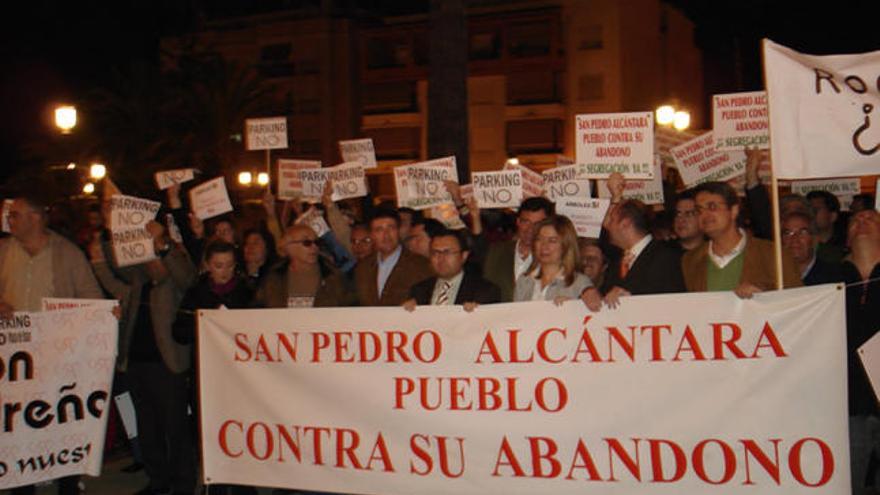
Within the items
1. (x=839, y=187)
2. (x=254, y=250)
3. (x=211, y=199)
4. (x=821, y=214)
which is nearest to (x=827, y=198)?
(x=821, y=214)

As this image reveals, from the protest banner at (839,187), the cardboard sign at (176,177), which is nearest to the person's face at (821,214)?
the protest banner at (839,187)

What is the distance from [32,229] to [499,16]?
37467mm

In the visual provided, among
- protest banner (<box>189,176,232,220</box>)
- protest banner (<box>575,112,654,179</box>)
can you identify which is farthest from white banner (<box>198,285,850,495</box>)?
protest banner (<box>189,176,232,220</box>)

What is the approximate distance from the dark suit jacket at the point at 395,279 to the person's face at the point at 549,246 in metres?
1.22

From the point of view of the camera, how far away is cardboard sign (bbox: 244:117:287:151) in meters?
10.7

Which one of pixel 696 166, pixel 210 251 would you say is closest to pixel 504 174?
pixel 696 166

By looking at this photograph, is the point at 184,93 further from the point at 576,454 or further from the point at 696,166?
the point at 576,454

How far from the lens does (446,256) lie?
616 centimetres

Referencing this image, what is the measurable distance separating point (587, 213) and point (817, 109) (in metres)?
2.00

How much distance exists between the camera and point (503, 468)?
564cm

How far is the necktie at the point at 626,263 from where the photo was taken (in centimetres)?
602

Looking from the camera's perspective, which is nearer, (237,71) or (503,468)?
(503,468)

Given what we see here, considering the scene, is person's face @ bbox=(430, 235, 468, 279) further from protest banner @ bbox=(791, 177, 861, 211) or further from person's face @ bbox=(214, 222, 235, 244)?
protest banner @ bbox=(791, 177, 861, 211)

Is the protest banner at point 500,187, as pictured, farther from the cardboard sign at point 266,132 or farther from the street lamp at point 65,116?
the street lamp at point 65,116
